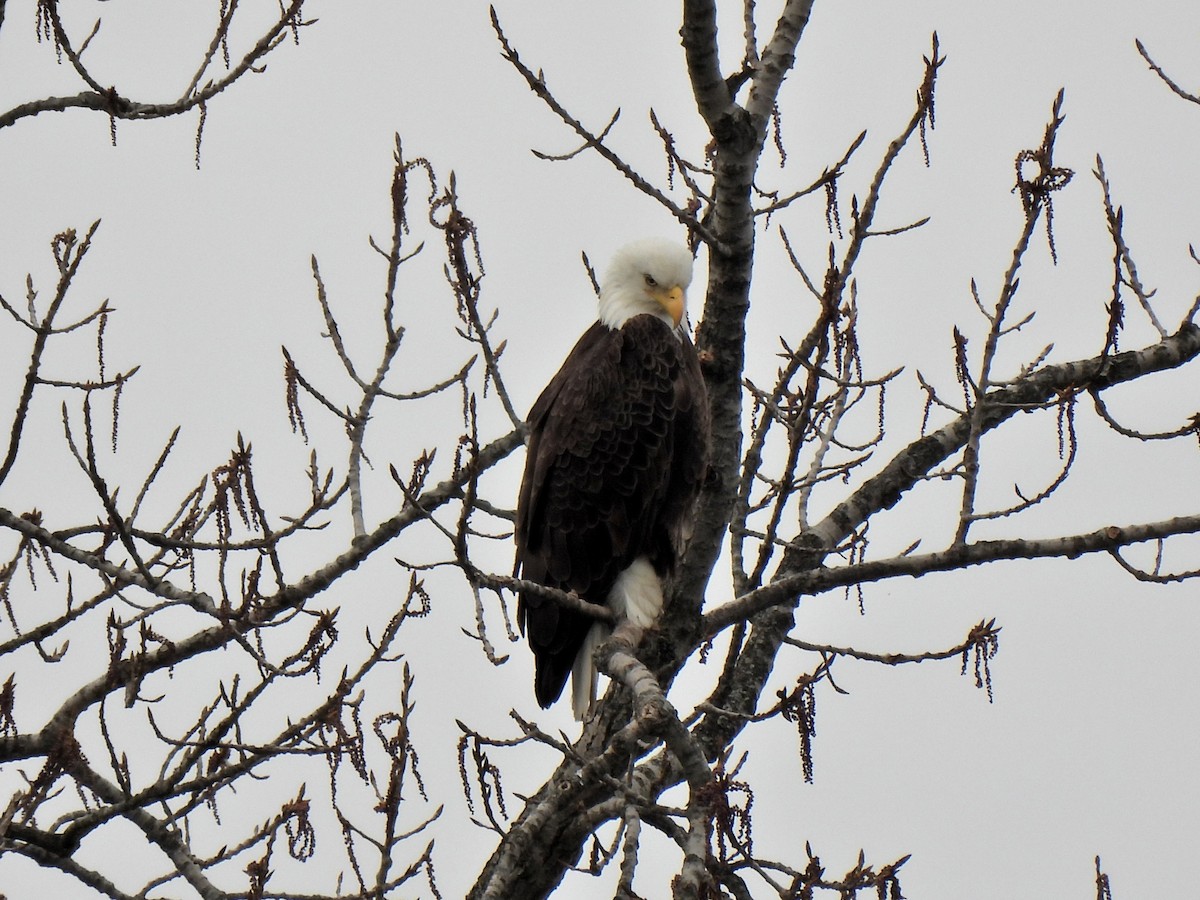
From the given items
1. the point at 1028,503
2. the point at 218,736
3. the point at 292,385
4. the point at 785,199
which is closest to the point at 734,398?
the point at 785,199

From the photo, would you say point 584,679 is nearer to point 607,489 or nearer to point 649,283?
point 607,489

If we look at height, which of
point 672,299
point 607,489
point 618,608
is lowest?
point 618,608

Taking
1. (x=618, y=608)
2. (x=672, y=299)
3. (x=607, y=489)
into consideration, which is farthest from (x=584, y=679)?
(x=672, y=299)

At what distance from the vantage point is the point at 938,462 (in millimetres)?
5070

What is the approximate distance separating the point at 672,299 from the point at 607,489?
0.80 m

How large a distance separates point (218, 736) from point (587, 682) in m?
2.08

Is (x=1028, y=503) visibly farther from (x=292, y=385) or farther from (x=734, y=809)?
(x=292, y=385)

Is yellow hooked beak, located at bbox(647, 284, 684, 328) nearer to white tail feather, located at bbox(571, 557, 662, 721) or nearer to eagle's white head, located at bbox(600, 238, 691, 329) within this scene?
eagle's white head, located at bbox(600, 238, 691, 329)

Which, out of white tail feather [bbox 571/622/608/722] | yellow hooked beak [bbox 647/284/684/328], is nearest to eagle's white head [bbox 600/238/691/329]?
yellow hooked beak [bbox 647/284/684/328]

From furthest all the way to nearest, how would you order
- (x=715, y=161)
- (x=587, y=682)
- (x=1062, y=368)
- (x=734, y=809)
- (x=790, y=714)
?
(x=587, y=682), (x=1062, y=368), (x=715, y=161), (x=790, y=714), (x=734, y=809)

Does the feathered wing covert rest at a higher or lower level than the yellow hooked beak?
lower

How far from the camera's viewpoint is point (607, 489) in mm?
5324

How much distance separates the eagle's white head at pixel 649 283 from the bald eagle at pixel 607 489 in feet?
0.51

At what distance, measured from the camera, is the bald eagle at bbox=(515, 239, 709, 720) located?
5.29 meters
